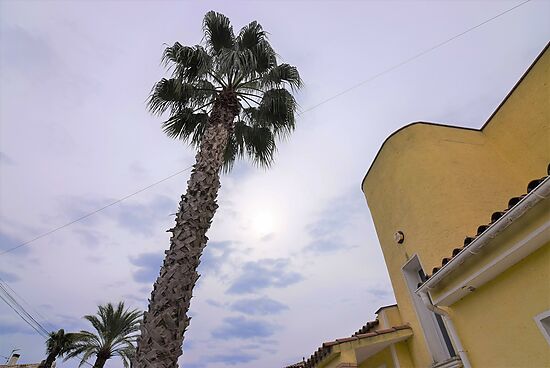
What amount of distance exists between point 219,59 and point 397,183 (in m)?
6.26

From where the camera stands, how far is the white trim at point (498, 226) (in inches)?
146

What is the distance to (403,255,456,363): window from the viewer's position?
704cm

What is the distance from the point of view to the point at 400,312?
8602 millimetres

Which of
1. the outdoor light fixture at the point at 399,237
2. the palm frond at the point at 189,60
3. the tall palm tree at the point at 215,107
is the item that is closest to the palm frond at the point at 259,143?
the tall palm tree at the point at 215,107

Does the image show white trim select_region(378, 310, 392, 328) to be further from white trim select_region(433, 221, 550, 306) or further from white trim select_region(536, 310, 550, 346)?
white trim select_region(536, 310, 550, 346)

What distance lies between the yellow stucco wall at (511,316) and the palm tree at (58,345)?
2725cm

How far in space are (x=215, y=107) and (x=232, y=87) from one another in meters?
0.88

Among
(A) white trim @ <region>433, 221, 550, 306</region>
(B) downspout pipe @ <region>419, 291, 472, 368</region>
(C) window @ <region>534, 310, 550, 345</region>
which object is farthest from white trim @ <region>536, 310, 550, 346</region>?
(B) downspout pipe @ <region>419, 291, 472, 368</region>

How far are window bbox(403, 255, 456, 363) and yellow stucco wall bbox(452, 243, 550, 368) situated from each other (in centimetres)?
185

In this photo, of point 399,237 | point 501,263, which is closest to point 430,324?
point 399,237

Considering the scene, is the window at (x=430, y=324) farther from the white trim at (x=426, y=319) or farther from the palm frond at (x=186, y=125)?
the palm frond at (x=186, y=125)

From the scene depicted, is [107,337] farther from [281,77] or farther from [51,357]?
[281,77]

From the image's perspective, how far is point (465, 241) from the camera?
505cm

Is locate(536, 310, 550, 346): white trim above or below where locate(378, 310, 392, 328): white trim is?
below
